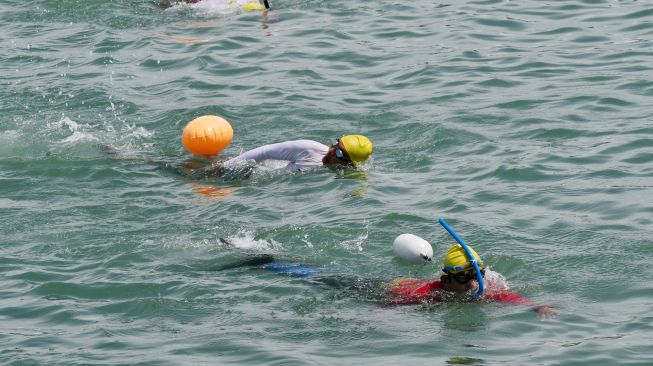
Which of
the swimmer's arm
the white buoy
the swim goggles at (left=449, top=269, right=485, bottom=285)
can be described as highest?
the swimmer's arm

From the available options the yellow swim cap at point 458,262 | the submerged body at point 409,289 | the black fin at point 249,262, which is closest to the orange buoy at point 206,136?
the black fin at point 249,262

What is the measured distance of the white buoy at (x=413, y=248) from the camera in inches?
434

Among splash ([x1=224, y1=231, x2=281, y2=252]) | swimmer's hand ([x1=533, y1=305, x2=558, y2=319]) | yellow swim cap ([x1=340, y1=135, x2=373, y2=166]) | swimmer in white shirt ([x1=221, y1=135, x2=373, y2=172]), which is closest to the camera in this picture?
swimmer's hand ([x1=533, y1=305, x2=558, y2=319])

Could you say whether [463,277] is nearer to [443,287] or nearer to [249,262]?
[443,287]

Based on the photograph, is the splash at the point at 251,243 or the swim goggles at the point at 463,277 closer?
the swim goggles at the point at 463,277

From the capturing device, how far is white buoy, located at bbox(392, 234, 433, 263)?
11.0 metres

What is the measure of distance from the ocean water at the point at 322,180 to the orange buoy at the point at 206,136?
30cm

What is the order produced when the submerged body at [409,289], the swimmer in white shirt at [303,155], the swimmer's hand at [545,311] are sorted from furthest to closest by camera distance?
1. the swimmer in white shirt at [303,155]
2. the submerged body at [409,289]
3. the swimmer's hand at [545,311]

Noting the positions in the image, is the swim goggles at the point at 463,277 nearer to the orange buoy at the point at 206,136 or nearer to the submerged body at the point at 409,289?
the submerged body at the point at 409,289

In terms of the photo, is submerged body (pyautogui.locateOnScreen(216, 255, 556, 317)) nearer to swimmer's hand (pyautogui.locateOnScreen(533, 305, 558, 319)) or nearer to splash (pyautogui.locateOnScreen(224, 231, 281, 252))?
swimmer's hand (pyautogui.locateOnScreen(533, 305, 558, 319))

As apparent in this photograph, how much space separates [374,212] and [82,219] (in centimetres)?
336

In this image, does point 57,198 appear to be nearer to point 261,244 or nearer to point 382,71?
point 261,244

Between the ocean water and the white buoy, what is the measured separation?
0.16 meters

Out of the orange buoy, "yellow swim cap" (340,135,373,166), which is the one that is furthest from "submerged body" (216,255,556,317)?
the orange buoy
